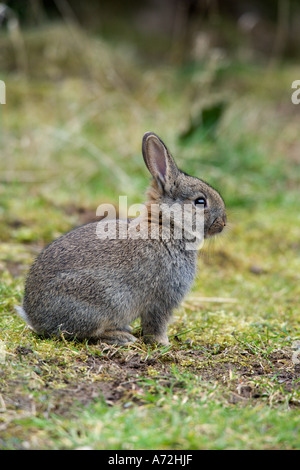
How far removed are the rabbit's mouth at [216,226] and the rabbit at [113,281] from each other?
11.0 inches

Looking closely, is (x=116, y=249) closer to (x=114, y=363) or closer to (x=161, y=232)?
(x=161, y=232)

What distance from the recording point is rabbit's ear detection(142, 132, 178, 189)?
171 inches

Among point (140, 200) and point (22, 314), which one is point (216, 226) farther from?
point (140, 200)

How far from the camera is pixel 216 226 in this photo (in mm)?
4746

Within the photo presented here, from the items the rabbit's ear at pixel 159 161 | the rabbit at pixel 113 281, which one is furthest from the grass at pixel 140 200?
the rabbit's ear at pixel 159 161

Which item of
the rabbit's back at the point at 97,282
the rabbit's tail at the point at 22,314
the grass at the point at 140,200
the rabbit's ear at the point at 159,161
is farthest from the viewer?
the rabbit's ear at the point at 159,161

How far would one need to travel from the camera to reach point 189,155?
8.51 m

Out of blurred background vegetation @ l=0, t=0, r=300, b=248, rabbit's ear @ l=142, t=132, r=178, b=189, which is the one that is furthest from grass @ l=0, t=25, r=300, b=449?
rabbit's ear @ l=142, t=132, r=178, b=189

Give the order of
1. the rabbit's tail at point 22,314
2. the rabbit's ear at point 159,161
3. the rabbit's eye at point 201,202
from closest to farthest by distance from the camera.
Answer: the rabbit's tail at point 22,314 < the rabbit's ear at point 159,161 < the rabbit's eye at point 201,202

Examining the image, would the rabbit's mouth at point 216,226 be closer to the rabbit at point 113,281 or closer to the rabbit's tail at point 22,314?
the rabbit at point 113,281

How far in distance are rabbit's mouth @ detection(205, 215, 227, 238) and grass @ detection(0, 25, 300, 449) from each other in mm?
551

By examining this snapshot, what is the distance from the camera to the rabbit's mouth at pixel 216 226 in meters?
4.72

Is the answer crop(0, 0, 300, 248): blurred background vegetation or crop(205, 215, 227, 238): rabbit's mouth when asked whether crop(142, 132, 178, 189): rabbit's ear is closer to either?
crop(205, 215, 227, 238): rabbit's mouth
